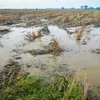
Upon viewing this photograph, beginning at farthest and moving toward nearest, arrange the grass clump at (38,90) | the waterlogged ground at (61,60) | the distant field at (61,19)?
the distant field at (61,19) → the waterlogged ground at (61,60) → the grass clump at (38,90)

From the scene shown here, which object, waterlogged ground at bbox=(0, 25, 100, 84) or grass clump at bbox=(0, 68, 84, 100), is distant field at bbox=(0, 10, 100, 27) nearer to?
waterlogged ground at bbox=(0, 25, 100, 84)

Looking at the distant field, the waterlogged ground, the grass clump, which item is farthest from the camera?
the distant field

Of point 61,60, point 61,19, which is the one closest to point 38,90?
point 61,60

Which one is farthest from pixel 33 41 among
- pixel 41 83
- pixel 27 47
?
pixel 41 83

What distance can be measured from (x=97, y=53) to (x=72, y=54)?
1311mm

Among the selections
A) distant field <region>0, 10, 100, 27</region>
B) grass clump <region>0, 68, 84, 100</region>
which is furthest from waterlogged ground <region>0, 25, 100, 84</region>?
distant field <region>0, 10, 100, 27</region>

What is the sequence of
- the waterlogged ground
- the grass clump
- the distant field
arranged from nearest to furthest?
the grass clump < the waterlogged ground < the distant field

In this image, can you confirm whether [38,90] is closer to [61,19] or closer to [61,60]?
[61,60]

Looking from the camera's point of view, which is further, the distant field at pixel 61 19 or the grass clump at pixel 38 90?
the distant field at pixel 61 19

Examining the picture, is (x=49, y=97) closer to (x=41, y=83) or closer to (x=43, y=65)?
(x=41, y=83)

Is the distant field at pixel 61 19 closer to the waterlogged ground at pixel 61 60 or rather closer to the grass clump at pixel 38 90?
the waterlogged ground at pixel 61 60

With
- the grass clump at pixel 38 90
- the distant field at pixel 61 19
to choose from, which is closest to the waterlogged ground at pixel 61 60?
the grass clump at pixel 38 90

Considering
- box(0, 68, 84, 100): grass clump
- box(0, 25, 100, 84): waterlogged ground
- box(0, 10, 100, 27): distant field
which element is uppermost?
box(0, 68, 84, 100): grass clump

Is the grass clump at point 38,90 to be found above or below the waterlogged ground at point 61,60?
above
